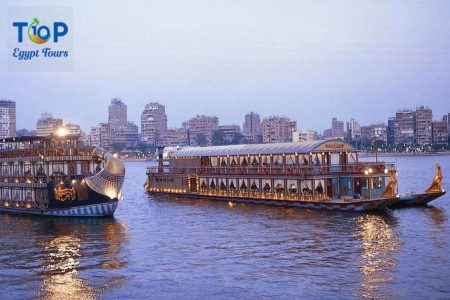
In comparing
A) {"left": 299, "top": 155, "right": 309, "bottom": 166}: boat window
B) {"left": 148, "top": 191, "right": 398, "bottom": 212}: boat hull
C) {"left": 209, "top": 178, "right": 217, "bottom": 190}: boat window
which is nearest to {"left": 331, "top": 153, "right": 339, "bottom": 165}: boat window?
{"left": 299, "top": 155, "right": 309, "bottom": 166}: boat window

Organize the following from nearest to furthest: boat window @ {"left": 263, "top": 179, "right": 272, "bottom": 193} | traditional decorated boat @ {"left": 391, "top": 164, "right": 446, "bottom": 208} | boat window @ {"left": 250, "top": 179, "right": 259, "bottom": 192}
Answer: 1. traditional decorated boat @ {"left": 391, "top": 164, "right": 446, "bottom": 208}
2. boat window @ {"left": 263, "top": 179, "right": 272, "bottom": 193}
3. boat window @ {"left": 250, "top": 179, "right": 259, "bottom": 192}

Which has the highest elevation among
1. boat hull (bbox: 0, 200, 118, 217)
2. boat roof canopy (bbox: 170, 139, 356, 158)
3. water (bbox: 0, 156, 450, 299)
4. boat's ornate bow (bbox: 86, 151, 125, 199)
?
boat roof canopy (bbox: 170, 139, 356, 158)

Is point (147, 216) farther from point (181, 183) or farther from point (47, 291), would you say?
point (47, 291)

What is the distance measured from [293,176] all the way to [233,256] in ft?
97.7

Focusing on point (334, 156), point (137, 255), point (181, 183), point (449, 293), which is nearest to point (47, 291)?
point (137, 255)

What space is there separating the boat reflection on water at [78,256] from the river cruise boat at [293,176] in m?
21.9

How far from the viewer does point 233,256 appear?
41406 millimetres

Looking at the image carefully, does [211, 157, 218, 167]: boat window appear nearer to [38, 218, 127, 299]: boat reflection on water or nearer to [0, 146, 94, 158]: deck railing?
[0, 146, 94, 158]: deck railing

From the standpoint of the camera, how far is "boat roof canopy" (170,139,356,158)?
68.9 metres

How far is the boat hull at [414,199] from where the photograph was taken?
68.5 meters

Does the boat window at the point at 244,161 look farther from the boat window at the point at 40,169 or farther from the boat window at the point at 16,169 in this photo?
the boat window at the point at 16,169

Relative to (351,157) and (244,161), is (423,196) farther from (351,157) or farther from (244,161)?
(244,161)

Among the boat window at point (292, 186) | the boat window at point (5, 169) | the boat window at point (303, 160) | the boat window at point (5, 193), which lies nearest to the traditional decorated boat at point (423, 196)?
the boat window at point (303, 160)

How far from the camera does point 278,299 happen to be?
30.4 meters
